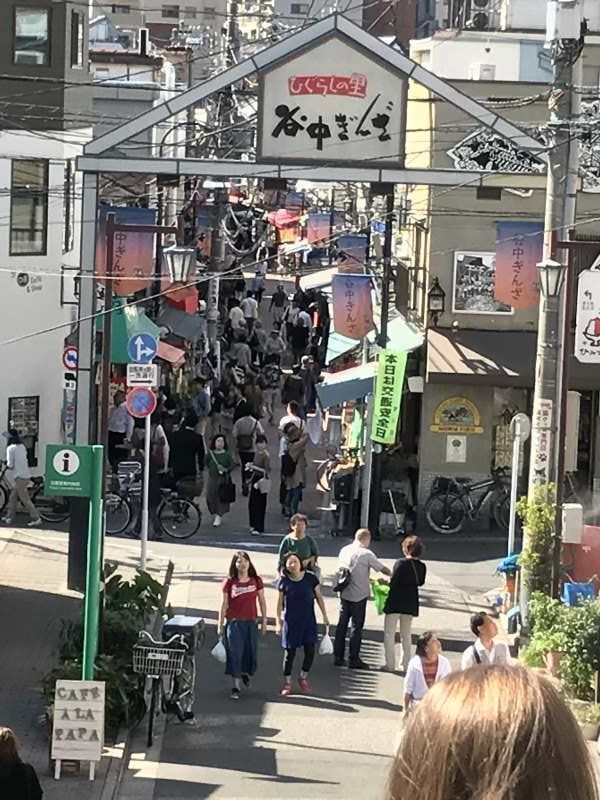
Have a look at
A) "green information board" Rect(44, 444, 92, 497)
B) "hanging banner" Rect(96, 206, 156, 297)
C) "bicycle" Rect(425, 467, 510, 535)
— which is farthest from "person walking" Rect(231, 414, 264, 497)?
"green information board" Rect(44, 444, 92, 497)

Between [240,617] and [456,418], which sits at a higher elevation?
[456,418]

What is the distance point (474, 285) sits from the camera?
2453 cm

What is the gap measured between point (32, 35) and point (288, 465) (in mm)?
8550

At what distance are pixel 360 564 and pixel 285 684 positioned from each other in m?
1.44

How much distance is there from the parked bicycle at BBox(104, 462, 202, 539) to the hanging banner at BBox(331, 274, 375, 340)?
→ 4034mm

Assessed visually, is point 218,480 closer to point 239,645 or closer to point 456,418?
point 456,418

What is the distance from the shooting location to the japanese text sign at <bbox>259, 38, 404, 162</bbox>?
58.0ft

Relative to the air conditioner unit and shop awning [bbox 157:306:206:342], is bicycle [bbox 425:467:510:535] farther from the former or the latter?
shop awning [bbox 157:306:206:342]

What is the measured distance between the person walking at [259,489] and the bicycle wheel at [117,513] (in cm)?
187

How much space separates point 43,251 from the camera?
2559cm

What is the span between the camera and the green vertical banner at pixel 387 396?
22.0 metres

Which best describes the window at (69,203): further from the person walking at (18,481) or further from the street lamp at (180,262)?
the street lamp at (180,262)

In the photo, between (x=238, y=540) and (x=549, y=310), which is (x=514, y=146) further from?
(x=238, y=540)

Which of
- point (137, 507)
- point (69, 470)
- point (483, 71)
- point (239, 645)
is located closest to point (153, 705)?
point (239, 645)
